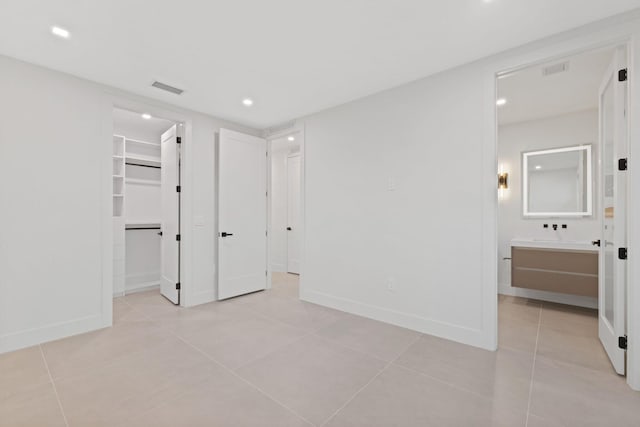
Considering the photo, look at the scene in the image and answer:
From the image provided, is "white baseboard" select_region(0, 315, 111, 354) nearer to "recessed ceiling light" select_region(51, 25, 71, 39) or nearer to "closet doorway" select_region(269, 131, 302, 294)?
"recessed ceiling light" select_region(51, 25, 71, 39)

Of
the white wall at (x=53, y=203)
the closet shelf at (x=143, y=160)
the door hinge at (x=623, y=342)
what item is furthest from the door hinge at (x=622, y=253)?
the closet shelf at (x=143, y=160)

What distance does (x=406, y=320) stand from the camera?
10.2ft

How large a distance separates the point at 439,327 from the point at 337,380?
1303 millimetres

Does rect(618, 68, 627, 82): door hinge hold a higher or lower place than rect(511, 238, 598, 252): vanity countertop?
higher

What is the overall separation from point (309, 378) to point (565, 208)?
419 cm

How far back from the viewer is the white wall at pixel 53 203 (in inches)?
102

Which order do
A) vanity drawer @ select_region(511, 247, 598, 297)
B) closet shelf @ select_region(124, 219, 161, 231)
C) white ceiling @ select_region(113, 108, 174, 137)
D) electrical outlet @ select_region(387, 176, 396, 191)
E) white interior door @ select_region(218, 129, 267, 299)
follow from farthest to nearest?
closet shelf @ select_region(124, 219, 161, 231), white ceiling @ select_region(113, 108, 174, 137), white interior door @ select_region(218, 129, 267, 299), vanity drawer @ select_region(511, 247, 598, 297), electrical outlet @ select_region(387, 176, 396, 191)

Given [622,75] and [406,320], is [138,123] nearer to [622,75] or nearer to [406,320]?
[406,320]

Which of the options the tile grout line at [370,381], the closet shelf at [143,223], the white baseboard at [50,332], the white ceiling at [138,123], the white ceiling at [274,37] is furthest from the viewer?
the closet shelf at [143,223]

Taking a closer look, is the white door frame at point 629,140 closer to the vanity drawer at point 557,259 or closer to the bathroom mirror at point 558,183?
the vanity drawer at point 557,259

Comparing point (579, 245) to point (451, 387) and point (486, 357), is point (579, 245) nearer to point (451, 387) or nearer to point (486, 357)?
point (486, 357)

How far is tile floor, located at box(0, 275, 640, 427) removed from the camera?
174 cm

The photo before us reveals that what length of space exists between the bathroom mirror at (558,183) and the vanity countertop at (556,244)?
0.47 m

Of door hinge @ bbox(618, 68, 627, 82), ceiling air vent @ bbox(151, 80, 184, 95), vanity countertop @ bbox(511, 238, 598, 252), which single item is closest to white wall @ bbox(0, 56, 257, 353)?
ceiling air vent @ bbox(151, 80, 184, 95)
